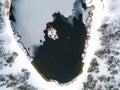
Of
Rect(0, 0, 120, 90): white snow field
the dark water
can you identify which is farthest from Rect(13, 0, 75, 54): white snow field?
Rect(0, 0, 120, 90): white snow field

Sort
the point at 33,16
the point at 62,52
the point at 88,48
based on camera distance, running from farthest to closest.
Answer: the point at 62,52, the point at 33,16, the point at 88,48

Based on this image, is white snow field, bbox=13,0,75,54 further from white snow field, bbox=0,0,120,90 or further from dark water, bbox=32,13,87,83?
white snow field, bbox=0,0,120,90

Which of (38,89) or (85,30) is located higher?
(85,30)

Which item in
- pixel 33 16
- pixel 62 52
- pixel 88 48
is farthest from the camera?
pixel 62 52

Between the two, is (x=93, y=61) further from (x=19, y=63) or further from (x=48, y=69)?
(x=19, y=63)

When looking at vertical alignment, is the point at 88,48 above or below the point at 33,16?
below

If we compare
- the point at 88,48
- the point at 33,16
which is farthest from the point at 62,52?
the point at 33,16

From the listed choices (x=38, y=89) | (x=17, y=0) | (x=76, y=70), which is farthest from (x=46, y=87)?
(x=17, y=0)

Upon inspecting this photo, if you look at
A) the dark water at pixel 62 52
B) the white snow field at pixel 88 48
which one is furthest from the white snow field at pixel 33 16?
the white snow field at pixel 88 48

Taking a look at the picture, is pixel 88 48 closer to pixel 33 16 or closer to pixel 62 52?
pixel 62 52
